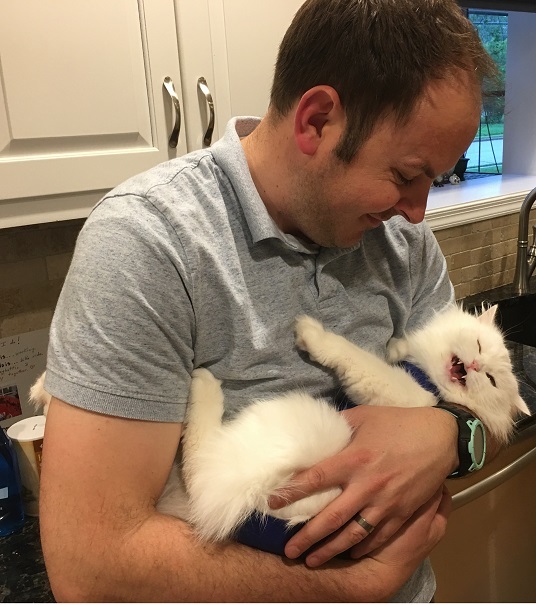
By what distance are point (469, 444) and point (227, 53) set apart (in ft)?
3.29

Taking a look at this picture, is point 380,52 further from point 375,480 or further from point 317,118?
point 375,480

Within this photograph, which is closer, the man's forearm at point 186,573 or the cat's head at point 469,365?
the man's forearm at point 186,573

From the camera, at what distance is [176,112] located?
Result: 1.25 metres

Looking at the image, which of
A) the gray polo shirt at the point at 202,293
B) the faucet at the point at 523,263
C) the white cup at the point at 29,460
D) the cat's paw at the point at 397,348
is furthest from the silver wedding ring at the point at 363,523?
the faucet at the point at 523,263

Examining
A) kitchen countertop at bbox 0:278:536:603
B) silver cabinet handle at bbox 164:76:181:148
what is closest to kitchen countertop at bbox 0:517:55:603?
kitchen countertop at bbox 0:278:536:603

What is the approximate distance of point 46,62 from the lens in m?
1.08

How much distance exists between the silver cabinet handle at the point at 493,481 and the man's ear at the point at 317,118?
1.08m

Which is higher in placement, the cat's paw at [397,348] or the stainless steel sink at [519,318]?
the cat's paw at [397,348]

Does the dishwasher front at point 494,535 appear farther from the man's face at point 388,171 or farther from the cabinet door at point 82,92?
the cabinet door at point 82,92

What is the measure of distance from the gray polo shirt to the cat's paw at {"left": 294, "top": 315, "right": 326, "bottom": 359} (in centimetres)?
1

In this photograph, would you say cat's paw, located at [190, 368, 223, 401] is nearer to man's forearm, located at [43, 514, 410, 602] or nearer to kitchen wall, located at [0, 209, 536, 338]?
man's forearm, located at [43, 514, 410, 602]

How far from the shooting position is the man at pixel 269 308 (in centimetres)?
71

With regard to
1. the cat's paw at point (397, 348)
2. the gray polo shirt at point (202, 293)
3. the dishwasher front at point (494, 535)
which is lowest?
the dishwasher front at point (494, 535)

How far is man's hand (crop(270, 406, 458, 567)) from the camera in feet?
2.67
